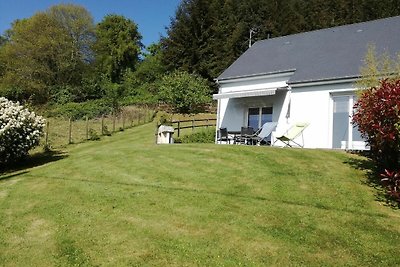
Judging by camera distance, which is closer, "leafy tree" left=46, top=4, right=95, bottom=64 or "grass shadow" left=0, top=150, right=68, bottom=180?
"grass shadow" left=0, top=150, right=68, bottom=180

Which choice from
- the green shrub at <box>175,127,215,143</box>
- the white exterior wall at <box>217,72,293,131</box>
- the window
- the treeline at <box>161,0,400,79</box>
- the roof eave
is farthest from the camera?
the treeline at <box>161,0,400,79</box>

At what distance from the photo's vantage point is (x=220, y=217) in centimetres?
860

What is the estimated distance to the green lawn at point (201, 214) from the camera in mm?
7027

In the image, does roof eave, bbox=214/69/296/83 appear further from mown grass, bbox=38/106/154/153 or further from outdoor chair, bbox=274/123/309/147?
mown grass, bbox=38/106/154/153

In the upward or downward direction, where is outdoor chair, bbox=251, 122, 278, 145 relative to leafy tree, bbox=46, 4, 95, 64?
downward

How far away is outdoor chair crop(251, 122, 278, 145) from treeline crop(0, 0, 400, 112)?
27630 millimetres

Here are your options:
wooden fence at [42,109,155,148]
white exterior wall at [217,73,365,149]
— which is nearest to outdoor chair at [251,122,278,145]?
white exterior wall at [217,73,365,149]

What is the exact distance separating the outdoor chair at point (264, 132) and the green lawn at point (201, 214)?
5137 millimetres

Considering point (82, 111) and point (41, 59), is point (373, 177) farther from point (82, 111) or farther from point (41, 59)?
point (41, 59)

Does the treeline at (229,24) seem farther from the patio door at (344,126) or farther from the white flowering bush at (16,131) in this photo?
the white flowering bush at (16,131)

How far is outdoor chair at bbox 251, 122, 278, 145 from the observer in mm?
19812

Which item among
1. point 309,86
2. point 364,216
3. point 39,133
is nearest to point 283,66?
point 309,86

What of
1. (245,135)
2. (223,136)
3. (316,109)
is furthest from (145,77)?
(316,109)

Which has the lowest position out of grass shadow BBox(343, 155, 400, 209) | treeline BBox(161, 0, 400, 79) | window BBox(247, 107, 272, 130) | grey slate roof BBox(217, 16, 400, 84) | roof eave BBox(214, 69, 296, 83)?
grass shadow BBox(343, 155, 400, 209)
